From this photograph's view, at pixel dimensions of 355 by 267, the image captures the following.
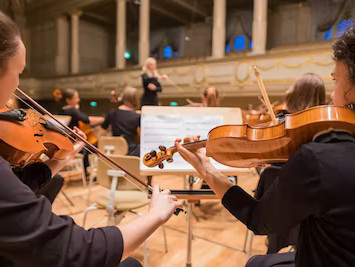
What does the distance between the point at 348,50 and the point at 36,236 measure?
2.96ft

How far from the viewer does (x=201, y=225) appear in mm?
2797

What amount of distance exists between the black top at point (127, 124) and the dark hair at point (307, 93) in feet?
6.29

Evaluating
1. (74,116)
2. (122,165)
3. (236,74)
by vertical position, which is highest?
(236,74)

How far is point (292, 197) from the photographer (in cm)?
70

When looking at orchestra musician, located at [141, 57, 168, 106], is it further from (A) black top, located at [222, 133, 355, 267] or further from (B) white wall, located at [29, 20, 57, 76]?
(B) white wall, located at [29, 20, 57, 76]

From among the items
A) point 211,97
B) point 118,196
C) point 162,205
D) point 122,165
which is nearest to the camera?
point 162,205

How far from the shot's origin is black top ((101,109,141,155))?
3395 mm

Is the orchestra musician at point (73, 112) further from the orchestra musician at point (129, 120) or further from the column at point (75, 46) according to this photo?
the column at point (75, 46)

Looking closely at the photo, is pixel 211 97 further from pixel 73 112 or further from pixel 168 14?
pixel 168 14

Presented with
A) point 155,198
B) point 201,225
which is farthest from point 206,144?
point 201,225

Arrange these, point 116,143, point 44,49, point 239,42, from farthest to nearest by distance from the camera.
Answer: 1. point 44,49
2. point 239,42
3. point 116,143

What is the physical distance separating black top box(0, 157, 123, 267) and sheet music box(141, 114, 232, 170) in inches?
44.1

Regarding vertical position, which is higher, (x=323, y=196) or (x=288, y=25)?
(x=288, y=25)

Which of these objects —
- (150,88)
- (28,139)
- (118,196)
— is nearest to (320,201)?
(28,139)
